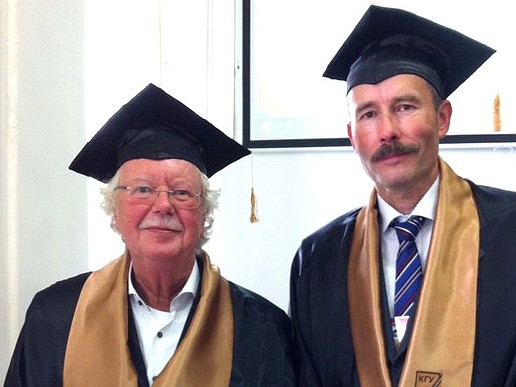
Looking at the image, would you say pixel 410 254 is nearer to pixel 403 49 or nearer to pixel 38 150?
pixel 403 49

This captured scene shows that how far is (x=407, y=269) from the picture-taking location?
147 centimetres

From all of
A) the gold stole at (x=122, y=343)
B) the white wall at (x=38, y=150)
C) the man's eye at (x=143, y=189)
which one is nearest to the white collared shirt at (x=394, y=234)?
the gold stole at (x=122, y=343)

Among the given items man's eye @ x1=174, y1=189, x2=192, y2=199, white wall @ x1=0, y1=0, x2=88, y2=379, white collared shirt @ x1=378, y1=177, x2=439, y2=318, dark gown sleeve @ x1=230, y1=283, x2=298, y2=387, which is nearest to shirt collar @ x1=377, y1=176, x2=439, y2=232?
white collared shirt @ x1=378, y1=177, x2=439, y2=318

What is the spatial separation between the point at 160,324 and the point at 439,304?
25.8 inches

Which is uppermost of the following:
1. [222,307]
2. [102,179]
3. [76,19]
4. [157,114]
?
[76,19]

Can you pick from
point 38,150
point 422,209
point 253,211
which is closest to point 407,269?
point 422,209

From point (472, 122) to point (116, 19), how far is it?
4.12ft

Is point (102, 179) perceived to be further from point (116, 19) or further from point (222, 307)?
point (116, 19)

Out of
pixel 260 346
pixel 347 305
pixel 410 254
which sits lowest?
Result: pixel 260 346

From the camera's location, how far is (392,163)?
143cm

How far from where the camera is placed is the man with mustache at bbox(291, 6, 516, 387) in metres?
1.39

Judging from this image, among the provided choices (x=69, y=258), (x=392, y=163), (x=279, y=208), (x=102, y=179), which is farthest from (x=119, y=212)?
(x=279, y=208)

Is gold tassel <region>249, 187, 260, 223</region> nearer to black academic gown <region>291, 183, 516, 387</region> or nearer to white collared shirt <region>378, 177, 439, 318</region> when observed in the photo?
black academic gown <region>291, 183, 516, 387</region>

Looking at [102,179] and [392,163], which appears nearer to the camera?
[392,163]
